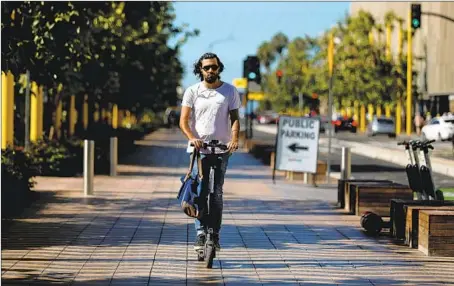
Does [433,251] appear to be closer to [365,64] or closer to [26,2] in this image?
[26,2]

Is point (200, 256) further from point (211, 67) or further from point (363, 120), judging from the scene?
point (363, 120)

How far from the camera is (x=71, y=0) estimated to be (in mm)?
16500

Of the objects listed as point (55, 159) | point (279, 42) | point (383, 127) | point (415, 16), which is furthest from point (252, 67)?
point (279, 42)

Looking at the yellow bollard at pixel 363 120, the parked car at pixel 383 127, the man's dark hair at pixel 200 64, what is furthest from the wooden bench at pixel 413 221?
the yellow bollard at pixel 363 120

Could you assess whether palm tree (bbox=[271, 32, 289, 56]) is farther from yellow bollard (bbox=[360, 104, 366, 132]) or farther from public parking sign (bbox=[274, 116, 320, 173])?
public parking sign (bbox=[274, 116, 320, 173])

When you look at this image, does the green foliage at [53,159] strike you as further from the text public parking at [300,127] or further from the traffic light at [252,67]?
the traffic light at [252,67]

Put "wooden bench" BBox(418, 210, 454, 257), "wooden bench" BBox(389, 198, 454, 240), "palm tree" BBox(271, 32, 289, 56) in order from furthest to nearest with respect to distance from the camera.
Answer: "palm tree" BBox(271, 32, 289, 56)
"wooden bench" BBox(389, 198, 454, 240)
"wooden bench" BBox(418, 210, 454, 257)

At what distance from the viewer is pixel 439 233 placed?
10875 mm

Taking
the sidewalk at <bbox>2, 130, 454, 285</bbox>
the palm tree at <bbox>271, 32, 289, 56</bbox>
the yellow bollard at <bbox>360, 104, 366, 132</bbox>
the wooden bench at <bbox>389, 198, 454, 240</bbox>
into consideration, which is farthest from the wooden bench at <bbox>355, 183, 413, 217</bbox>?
the palm tree at <bbox>271, 32, 289, 56</bbox>

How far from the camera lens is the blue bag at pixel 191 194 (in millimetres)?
10133

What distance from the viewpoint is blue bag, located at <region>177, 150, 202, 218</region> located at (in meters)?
10.1

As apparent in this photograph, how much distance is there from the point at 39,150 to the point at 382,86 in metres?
66.4

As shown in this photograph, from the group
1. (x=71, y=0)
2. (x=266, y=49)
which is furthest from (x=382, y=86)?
(x=266, y=49)

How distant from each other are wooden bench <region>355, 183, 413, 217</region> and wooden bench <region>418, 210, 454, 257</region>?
14.4 feet
